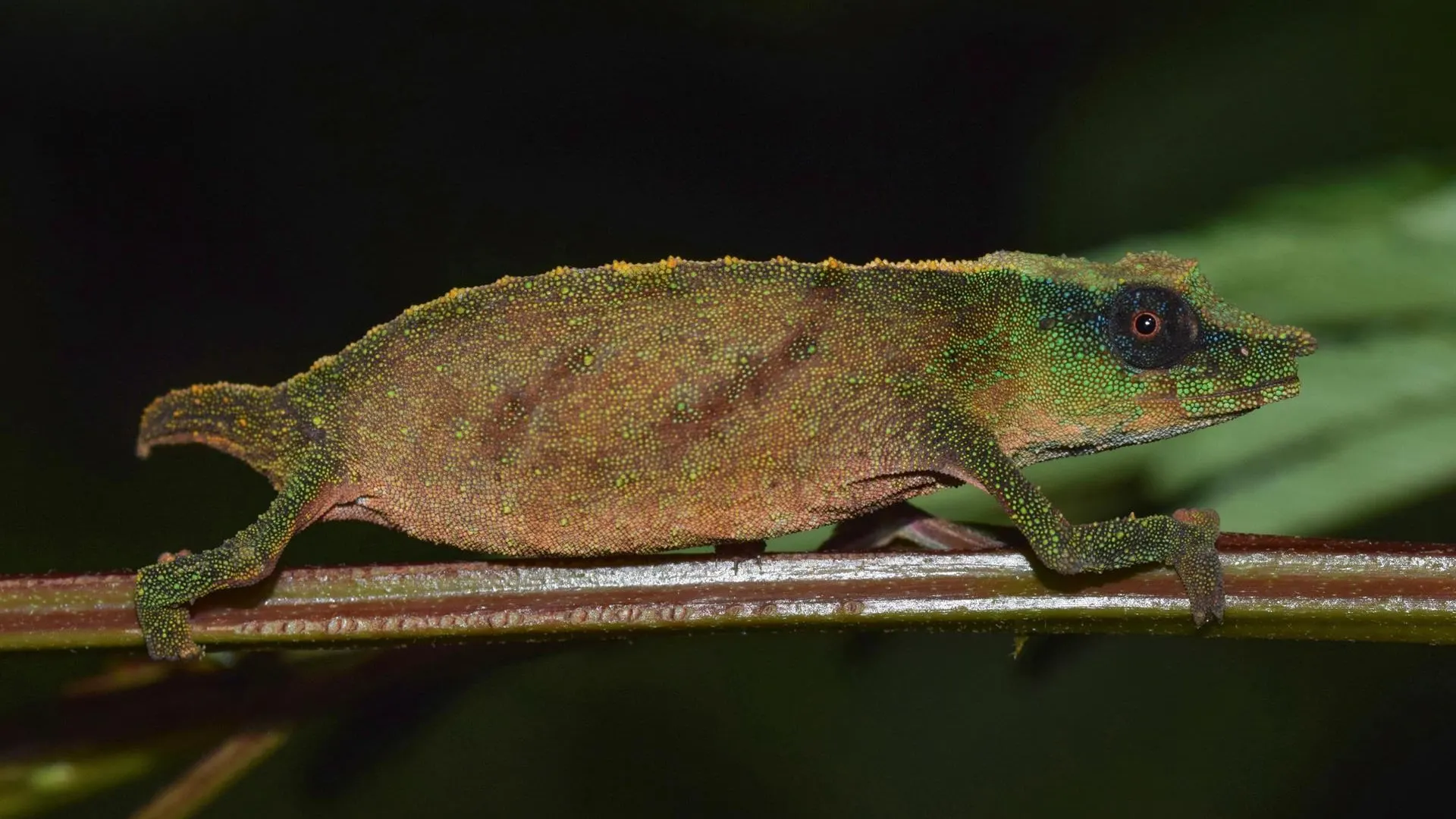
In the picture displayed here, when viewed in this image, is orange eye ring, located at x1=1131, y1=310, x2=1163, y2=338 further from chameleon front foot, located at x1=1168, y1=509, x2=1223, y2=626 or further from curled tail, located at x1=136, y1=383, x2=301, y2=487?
curled tail, located at x1=136, y1=383, x2=301, y2=487

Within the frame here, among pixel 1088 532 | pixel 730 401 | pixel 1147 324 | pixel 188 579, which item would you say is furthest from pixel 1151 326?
pixel 188 579

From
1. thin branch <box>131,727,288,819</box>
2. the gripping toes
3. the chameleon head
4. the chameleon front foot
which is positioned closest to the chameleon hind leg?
the gripping toes

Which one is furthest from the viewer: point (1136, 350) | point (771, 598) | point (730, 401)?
point (1136, 350)

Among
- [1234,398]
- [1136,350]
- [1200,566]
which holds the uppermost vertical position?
[1136,350]

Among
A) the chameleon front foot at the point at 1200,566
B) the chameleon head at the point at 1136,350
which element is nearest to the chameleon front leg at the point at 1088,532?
the chameleon front foot at the point at 1200,566

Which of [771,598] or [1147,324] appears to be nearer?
[771,598]

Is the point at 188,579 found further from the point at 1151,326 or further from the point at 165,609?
the point at 1151,326

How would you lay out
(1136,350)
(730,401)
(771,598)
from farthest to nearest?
(1136,350) < (730,401) < (771,598)

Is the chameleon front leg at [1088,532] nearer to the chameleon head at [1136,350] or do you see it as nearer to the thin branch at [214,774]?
the chameleon head at [1136,350]
